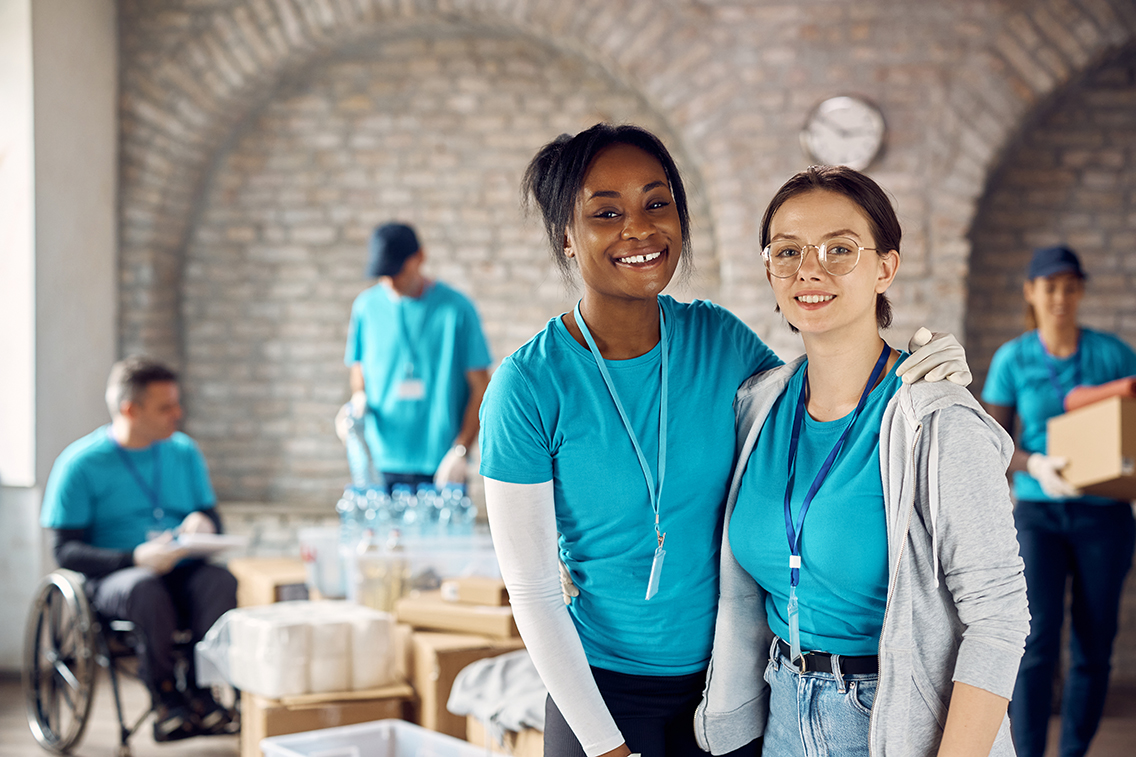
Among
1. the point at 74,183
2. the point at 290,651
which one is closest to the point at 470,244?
the point at 74,183

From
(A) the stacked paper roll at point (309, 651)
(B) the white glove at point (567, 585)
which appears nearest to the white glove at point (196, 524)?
(A) the stacked paper roll at point (309, 651)

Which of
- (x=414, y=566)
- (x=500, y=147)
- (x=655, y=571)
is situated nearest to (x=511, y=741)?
(x=414, y=566)

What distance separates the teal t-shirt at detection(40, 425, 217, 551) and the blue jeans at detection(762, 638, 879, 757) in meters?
2.82

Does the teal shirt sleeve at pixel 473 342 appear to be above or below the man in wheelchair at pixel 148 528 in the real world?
above

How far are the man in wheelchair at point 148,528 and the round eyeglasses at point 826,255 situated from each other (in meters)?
2.60

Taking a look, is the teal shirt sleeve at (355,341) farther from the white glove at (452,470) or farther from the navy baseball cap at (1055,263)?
the navy baseball cap at (1055,263)

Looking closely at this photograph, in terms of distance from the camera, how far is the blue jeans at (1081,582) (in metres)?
3.04

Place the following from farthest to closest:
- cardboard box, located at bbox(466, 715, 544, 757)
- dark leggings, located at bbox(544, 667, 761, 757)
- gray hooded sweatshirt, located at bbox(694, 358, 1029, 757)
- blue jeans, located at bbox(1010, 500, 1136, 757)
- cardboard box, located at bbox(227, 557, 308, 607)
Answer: cardboard box, located at bbox(227, 557, 308, 607), blue jeans, located at bbox(1010, 500, 1136, 757), cardboard box, located at bbox(466, 715, 544, 757), dark leggings, located at bbox(544, 667, 761, 757), gray hooded sweatshirt, located at bbox(694, 358, 1029, 757)

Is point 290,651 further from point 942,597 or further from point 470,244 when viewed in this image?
point 470,244

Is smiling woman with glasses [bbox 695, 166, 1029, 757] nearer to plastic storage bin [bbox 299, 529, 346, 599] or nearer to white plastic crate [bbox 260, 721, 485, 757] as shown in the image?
white plastic crate [bbox 260, 721, 485, 757]

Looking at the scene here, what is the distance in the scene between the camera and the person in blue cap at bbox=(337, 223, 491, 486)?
3.69 metres

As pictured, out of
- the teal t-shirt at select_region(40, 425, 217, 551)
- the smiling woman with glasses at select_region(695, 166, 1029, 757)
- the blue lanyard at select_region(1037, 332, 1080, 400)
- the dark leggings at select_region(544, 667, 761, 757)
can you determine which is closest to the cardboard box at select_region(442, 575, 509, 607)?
the teal t-shirt at select_region(40, 425, 217, 551)

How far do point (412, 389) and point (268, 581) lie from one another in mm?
860

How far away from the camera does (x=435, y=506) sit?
11.3 feet
